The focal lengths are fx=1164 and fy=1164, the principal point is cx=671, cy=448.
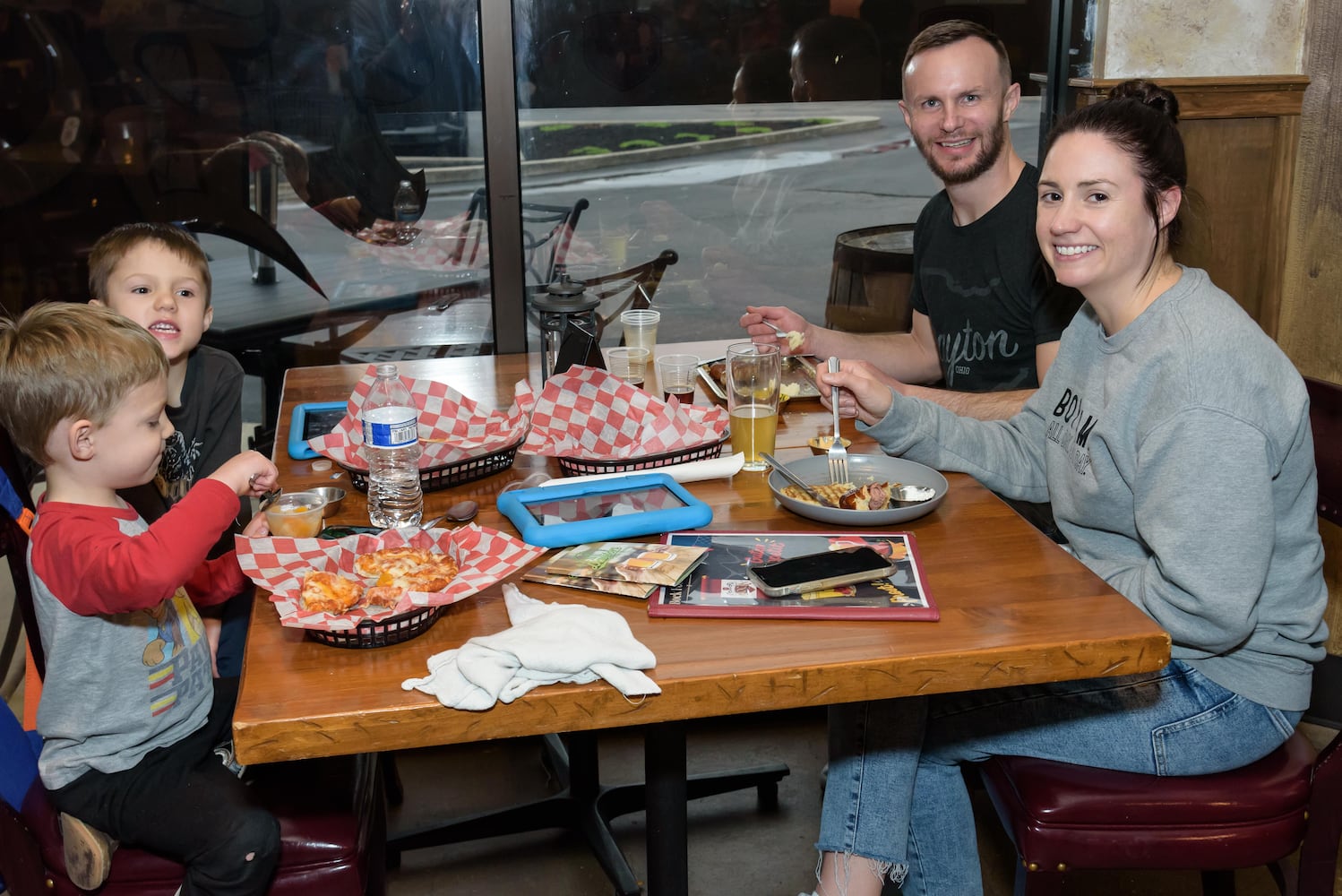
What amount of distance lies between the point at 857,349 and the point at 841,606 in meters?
1.32

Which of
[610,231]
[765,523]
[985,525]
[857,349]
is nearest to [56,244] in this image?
[610,231]

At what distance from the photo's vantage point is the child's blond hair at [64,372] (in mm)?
1441

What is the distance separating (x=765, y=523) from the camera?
1578mm

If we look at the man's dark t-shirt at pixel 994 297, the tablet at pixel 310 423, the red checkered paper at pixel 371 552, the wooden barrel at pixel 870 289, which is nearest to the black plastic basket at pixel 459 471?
the tablet at pixel 310 423

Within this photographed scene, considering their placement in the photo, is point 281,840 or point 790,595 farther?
point 281,840

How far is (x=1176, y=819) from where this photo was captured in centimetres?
151

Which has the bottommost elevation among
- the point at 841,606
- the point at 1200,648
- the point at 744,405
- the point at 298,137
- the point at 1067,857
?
the point at 1067,857

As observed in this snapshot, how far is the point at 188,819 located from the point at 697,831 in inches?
47.4

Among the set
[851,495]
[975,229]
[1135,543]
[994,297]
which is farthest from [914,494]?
[975,229]

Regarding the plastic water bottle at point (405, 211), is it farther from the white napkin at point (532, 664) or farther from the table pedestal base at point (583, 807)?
the white napkin at point (532, 664)

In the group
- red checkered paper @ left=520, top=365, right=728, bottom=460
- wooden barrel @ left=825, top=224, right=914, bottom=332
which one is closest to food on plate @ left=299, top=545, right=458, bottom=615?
red checkered paper @ left=520, top=365, right=728, bottom=460

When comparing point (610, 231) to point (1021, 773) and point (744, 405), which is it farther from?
point (1021, 773)

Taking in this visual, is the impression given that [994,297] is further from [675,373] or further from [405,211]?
[405,211]

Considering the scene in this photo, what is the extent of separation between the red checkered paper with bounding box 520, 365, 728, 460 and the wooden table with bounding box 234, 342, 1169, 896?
0.44 metres
